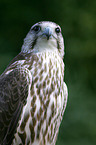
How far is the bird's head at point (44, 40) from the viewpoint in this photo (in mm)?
2641

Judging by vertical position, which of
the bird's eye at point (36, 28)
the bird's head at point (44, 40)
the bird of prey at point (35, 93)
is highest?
the bird's eye at point (36, 28)

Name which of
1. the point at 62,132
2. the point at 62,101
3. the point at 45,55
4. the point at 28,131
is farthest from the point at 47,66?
the point at 62,132

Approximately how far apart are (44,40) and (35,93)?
492mm

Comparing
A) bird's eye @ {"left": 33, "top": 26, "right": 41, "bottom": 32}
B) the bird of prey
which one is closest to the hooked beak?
the bird of prey

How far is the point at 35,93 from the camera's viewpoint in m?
2.44

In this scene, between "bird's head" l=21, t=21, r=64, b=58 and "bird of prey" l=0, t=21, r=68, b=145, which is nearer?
"bird of prey" l=0, t=21, r=68, b=145

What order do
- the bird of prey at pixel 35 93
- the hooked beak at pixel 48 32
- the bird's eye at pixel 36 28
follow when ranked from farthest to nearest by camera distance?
the bird's eye at pixel 36 28
the hooked beak at pixel 48 32
the bird of prey at pixel 35 93

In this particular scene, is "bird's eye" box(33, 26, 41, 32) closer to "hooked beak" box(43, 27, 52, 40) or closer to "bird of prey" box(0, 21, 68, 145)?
"bird of prey" box(0, 21, 68, 145)

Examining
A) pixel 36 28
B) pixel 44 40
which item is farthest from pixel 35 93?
pixel 36 28

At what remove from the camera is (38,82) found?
8.16ft

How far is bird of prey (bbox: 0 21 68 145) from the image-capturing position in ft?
7.75

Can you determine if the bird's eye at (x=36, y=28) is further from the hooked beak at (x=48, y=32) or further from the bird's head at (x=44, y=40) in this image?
the hooked beak at (x=48, y=32)

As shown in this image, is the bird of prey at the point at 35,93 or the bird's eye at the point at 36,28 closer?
the bird of prey at the point at 35,93

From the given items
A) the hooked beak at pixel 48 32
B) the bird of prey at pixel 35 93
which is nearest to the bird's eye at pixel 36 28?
the bird of prey at pixel 35 93
